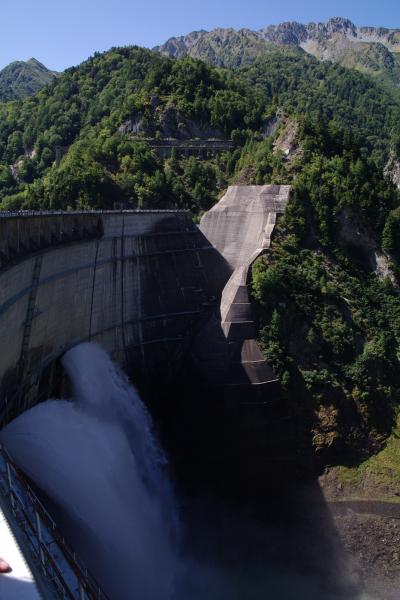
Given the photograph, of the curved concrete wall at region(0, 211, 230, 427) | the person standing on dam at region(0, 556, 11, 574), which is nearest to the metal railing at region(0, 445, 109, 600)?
the person standing on dam at region(0, 556, 11, 574)

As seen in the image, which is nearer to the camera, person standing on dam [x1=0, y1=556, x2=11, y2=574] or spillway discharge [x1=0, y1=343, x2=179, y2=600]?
person standing on dam [x1=0, y1=556, x2=11, y2=574]

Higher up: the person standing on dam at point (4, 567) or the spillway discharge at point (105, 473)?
the person standing on dam at point (4, 567)

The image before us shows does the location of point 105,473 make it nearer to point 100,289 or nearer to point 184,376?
point 184,376

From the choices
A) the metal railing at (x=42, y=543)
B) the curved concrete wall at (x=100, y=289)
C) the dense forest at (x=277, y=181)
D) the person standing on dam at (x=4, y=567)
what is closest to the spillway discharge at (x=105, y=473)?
the curved concrete wall at (x=100, y=289)

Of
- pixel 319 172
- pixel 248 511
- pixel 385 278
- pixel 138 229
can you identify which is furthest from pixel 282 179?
pixel 248 511

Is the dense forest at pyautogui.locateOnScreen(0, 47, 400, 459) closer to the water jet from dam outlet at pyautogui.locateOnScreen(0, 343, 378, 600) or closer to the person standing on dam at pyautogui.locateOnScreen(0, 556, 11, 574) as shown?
the water jet from dam outlet at pyautogui.locateOnScreen(0, 343, 378, 600)

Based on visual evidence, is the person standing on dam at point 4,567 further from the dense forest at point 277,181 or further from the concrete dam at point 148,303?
the dense forest at point 277,181
